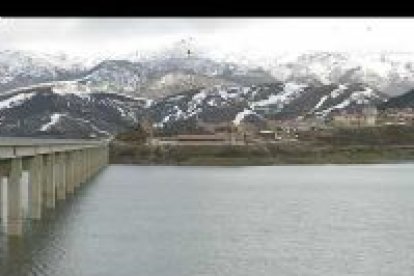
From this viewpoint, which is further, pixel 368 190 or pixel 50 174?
pixel 368 190

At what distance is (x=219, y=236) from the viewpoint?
44469 mm

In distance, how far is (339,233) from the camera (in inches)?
1815

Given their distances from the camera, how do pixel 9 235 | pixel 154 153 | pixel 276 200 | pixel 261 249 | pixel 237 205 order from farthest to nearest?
pixel 154 153, pixel 276 200, pixel 237 205, pixel 9 235, pixel 261 249

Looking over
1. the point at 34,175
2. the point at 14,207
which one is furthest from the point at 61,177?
the point at 14,207

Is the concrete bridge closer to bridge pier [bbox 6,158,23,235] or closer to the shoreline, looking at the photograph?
bridge pier [bbox 6,158,23,235]

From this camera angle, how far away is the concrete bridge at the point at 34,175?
41.8 meters

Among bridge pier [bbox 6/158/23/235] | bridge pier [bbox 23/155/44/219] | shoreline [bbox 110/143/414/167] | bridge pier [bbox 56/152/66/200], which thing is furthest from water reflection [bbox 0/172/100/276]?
shoreline [bbox 110/143/414/167]

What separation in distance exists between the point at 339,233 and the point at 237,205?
22.4 metres

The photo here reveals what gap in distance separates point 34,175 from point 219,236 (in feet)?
45.5

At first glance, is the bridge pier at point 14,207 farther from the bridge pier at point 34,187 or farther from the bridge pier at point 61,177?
the bridge pier at point 61,177

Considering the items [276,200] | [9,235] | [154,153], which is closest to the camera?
[9,235]
